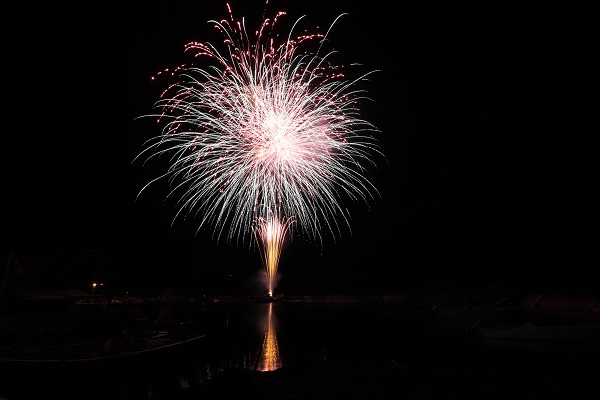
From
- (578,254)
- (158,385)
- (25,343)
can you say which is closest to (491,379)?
(158,385)

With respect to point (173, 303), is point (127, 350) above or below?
below

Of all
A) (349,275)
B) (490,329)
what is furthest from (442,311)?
(349,275)

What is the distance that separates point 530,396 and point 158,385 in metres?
15.8

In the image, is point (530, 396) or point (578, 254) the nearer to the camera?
point (530, 396)

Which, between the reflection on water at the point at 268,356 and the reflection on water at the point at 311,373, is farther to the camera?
the reflection on water at the point at 268,356

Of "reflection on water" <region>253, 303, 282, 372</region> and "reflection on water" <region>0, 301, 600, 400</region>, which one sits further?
"reflection on water" <region>253, 303, 282, 372</region>

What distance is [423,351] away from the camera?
91.2ft

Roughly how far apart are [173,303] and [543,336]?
3249 inches

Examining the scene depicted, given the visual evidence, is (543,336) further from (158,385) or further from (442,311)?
(158,385)

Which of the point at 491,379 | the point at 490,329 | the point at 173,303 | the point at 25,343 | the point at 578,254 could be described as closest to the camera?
the point at 491,379

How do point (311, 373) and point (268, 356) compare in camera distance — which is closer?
point (311, 373)

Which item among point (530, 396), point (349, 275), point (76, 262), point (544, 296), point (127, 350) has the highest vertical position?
point (349, 275)

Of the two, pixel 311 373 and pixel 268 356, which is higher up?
pixel 268 356

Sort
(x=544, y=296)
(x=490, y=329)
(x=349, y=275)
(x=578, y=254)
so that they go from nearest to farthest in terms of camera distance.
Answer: (x=490, y=329), (x=544, y=296), (x=578, y=254), (x=349, y=275)
